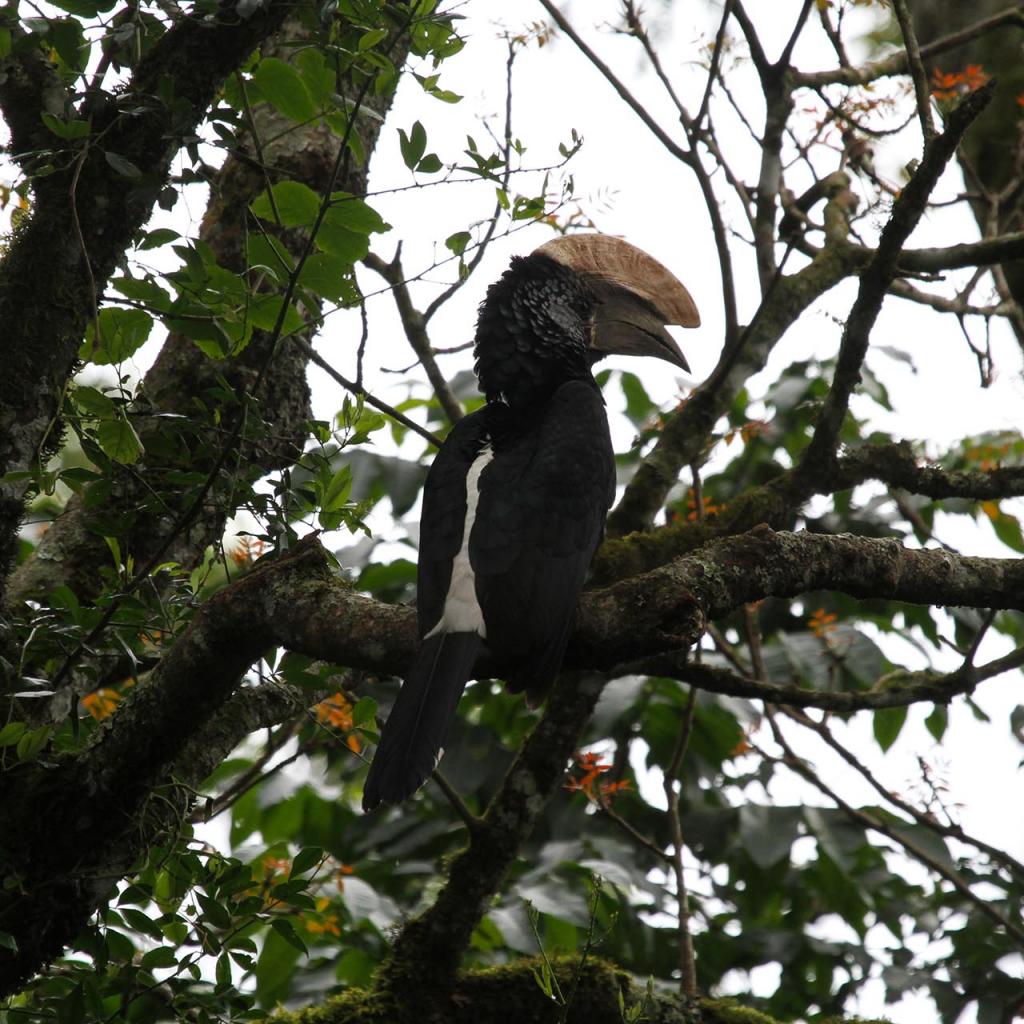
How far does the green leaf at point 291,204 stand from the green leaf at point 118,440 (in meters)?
0.62

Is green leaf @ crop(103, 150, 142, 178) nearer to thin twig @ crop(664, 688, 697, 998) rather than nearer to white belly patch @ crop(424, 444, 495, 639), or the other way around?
white belly patch @ crop(424, 444, 495, 639)

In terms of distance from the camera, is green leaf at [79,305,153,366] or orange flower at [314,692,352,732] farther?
orange flower at [314,692,352,732]

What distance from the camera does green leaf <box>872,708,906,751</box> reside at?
426 cm

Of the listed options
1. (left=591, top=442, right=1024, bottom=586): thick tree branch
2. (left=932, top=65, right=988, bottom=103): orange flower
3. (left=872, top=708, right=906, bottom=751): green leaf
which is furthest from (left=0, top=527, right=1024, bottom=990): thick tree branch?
(left=932, top=65, right=988, bottom=103): orange flower

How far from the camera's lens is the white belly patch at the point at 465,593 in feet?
9.11

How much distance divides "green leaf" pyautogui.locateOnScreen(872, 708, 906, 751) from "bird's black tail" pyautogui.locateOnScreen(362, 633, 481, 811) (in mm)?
2117

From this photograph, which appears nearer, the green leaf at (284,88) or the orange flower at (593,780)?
the green leaf at (284,88)

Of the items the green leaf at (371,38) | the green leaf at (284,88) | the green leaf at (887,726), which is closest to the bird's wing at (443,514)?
the green leaf at (284,88)

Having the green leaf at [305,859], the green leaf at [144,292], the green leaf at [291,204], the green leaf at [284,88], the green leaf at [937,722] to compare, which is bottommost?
the green leaf at [305,859]

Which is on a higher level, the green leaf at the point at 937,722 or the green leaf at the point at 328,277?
the green leaf at the point at 328,277

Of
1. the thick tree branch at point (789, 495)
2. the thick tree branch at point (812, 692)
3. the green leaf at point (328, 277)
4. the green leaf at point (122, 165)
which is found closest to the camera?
the green leaf at point (122, 165)

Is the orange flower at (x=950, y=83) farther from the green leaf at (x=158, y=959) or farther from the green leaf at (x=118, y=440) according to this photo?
the green leaf at (x=158, y=959)

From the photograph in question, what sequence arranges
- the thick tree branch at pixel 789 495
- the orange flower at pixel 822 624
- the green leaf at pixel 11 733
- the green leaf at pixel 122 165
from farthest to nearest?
the orange flower at pixel 822 624
the thick tree branch at pixel 789 495
the green leaf at pixel 122 165
the green leaf at pixel 11 733

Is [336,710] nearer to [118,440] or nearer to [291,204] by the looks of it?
[118,440]
